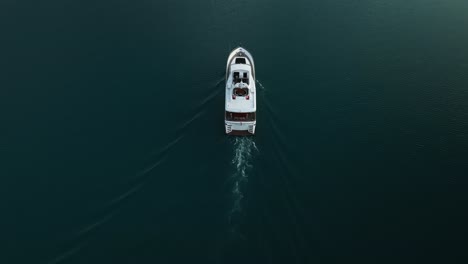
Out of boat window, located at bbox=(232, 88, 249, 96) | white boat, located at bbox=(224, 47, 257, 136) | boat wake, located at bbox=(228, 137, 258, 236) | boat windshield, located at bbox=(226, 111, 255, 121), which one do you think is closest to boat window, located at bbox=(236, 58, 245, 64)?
white boat, located at bbox=(224, 47, 257, 136)

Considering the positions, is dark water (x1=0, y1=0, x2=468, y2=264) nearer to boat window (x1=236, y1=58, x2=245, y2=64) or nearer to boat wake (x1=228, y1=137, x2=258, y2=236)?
boat wake (x1=228, y1=137, x2=258, y2=236)

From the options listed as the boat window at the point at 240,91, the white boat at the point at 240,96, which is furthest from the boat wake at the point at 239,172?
the boat window at the point at 240,91

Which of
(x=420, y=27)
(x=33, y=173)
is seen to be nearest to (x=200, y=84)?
(x=33, y=173)

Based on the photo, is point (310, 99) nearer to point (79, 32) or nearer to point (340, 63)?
point (340, 63)

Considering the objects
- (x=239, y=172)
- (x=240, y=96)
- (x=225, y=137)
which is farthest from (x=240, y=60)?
(x=239, y=172)

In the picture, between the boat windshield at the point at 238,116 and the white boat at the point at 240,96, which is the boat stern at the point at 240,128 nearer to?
the white boat at the point at 240,96

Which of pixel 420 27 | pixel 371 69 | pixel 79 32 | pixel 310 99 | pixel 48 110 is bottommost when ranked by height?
pixel 48 110

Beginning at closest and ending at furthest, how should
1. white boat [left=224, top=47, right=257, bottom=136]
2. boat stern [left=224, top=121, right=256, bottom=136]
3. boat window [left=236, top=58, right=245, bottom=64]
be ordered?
1. boat stern [left=224, top=121, right=256, bottom=136]
2. white boat [left=224, top=47, right=257, bottom=136]
3. boat window [left=236, top=58, right=245, bottom=64]
